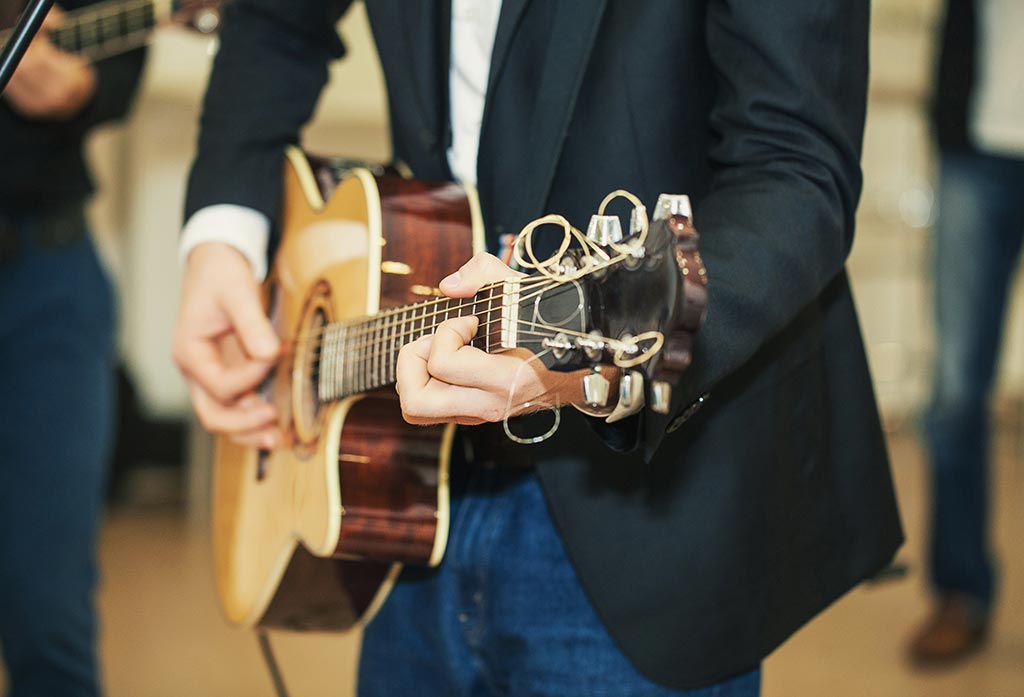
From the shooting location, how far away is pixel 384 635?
47.3 inches

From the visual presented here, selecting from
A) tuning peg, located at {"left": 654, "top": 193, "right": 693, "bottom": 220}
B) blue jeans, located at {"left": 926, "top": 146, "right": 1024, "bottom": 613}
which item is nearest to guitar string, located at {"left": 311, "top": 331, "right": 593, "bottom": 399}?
tuning peg, located at {"left": 654, "top": 193, "right": 693, "bottom": 220}

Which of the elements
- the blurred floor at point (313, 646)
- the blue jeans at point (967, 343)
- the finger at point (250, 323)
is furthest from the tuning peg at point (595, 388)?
the blue jeans at point (967, 343)

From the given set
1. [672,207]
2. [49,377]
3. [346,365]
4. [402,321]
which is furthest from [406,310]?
[49,377]

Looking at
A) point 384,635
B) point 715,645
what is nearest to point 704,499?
point 715,645

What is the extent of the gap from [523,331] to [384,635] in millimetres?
536

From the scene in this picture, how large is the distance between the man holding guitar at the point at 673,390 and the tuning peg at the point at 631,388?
0.05m

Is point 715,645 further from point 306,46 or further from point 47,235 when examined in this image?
point 47,235

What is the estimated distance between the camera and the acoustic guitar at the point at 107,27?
2.10 meters

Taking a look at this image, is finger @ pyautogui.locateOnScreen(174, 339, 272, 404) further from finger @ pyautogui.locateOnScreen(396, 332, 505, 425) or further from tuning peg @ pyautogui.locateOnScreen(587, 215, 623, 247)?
tuning peg @ pyautogui.locateOnScreen(587, 215, 623, 247)

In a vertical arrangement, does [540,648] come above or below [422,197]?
below

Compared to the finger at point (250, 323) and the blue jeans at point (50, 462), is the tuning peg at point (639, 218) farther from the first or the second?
the blue jeans at point (50, 462)

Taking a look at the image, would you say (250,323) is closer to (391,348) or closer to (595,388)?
(391,348)

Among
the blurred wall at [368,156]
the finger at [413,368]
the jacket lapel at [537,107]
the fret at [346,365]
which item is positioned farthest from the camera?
the blurred wall at [368,156]

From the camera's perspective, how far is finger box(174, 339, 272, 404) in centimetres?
123
